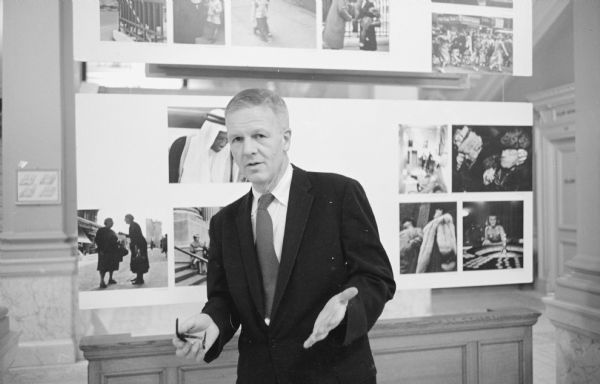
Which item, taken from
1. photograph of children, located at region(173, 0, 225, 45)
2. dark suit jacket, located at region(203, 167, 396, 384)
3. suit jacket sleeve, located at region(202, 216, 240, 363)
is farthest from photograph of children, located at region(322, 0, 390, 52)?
suit jacket sleeve, located at region(202, 216, 240, 363)

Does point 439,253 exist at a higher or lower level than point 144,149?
lower

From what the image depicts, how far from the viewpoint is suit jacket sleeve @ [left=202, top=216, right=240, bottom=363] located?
1.86 metres

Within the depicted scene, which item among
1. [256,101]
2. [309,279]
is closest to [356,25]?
[256,101]

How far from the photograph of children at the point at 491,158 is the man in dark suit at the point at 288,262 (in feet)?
4.39

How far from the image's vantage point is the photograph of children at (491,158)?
2.99m

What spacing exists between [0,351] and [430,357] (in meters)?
2.18

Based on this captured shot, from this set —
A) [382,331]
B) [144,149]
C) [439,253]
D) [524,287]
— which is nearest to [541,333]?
[524,287]

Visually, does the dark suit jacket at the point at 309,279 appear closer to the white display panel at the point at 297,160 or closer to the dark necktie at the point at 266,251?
the dark necktie at the point at 266,251

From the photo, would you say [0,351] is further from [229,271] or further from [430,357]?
[430,357]

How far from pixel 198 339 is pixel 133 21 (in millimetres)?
1631

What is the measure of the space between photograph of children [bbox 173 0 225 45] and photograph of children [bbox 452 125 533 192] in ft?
4.66

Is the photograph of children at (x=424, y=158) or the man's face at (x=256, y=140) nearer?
the man's face at (x=256, y=140)

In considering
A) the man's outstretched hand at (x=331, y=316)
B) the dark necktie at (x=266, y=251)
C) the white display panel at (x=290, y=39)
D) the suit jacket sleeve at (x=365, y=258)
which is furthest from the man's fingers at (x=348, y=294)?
the white display panel at (x=290, y=39)

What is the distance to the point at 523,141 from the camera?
307 centimetres
